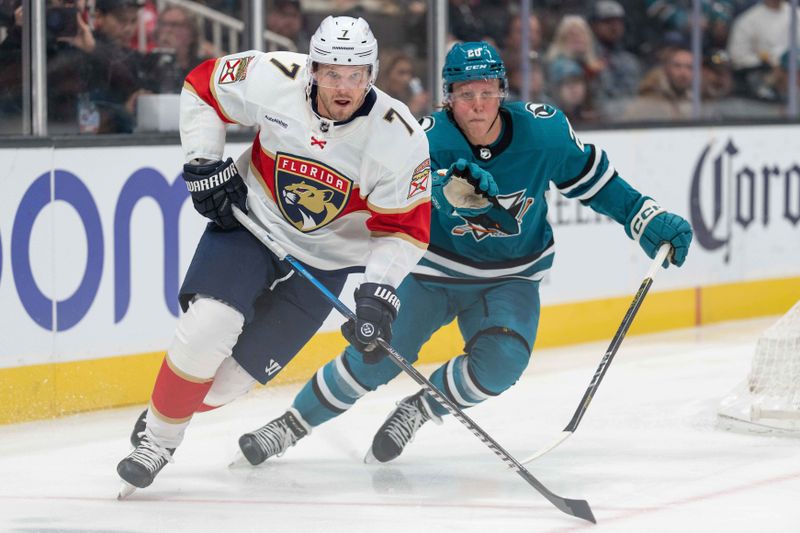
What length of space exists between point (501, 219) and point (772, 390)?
1040mm

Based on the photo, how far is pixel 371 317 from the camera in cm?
324

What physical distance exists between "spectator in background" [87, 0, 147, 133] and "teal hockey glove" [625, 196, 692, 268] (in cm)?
179

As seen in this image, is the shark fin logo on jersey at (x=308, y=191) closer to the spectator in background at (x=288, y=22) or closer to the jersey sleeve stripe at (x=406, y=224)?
the jersey sleeve stripe at (x=406, y=224)

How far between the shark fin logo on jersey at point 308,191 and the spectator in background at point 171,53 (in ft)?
5.25

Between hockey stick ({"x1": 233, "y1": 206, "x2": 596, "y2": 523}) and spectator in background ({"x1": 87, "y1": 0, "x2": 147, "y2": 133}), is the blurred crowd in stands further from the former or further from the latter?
hockey stick ({"x1": 233, "y1": 206, "x2": 596, "y2": 523})

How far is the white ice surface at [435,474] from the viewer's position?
10.4ft

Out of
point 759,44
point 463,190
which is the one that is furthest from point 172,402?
point 759,44

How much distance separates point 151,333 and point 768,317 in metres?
3.18

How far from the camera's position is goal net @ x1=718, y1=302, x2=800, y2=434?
4078 millimetres

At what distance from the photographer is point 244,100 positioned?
3346 mm

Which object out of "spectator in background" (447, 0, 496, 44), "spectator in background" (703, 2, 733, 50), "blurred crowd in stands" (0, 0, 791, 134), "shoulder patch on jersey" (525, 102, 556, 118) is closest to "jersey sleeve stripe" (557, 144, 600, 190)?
A: "shoulder patch on jersey" (525, 102, 556, 118)

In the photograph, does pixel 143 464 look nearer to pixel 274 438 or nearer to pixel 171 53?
pixel 274 438

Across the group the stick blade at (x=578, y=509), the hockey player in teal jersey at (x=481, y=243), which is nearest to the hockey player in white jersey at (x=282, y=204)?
the hockey player in teal jersey at (x=481, y=243)

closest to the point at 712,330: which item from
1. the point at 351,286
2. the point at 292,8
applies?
the point at 351,286
